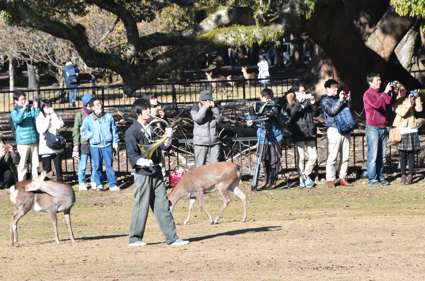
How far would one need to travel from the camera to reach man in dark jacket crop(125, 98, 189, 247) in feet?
45.9

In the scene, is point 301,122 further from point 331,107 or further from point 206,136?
point 206,136

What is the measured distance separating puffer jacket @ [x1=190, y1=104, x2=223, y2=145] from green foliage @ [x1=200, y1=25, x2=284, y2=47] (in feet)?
16.9

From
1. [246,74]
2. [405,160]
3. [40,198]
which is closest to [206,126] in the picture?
[405,160]

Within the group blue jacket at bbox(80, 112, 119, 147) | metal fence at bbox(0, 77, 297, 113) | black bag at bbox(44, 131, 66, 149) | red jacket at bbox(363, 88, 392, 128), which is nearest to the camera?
red jacket at bbox(363, 88, 392, 128)

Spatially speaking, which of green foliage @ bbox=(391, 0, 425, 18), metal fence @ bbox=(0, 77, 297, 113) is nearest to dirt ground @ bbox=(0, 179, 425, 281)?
green foliage @ bbox=(391, 0, 425, 18)

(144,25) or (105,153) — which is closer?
(105,153)

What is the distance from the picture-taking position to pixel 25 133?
21.6m

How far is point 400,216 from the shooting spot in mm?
17344

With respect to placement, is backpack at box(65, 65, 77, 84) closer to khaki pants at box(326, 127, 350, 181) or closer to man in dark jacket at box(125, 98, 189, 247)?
khaki pants at box(326, 127, 350, 181)

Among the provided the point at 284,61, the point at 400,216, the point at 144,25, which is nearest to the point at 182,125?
the point at 400,216

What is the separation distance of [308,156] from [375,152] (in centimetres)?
131

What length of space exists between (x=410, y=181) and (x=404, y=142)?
0.78m

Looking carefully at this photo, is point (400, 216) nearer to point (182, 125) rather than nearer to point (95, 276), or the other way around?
point (95, 276)

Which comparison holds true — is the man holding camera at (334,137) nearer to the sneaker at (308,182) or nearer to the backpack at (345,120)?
the backpack at (345,120)
